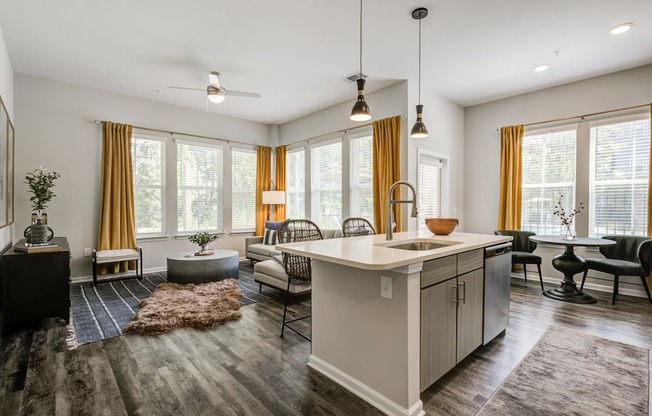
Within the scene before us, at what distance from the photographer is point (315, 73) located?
427 cm

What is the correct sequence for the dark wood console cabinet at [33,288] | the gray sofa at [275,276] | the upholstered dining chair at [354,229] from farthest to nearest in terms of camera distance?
1. the upholstered dining chair at [354,229]
2. the gray sofa at [275,276]
3. the dark wood console cabinet at [33,288]

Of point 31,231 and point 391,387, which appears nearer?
point 391,387

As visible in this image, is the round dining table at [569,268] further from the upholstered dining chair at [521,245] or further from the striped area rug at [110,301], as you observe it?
the striped area rug at [110,301]

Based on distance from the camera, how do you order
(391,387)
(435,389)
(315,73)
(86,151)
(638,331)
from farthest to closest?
(86,151) < (315,73) < (638,331) < (435,389) < (391,387)

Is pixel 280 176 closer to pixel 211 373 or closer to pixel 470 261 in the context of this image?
pixel 211 373

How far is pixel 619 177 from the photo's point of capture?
13.6 ft

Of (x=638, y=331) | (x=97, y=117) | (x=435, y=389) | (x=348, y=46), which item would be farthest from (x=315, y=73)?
(x=638, y=331)

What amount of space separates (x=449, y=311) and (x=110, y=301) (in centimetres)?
393

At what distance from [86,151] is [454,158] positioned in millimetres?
6128

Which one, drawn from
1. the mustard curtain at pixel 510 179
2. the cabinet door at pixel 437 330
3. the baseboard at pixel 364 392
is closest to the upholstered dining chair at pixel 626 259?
the mustard curtain at pixel 510 179

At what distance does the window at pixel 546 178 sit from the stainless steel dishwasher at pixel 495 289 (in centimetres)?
266

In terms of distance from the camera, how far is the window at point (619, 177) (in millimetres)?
3988

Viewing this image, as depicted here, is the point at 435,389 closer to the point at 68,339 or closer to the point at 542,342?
the point at 542,342

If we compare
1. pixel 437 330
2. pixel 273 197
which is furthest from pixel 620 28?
pixel 273 197
